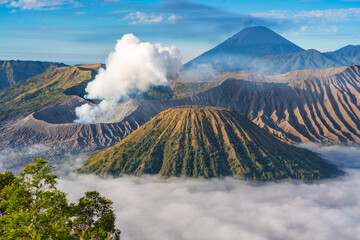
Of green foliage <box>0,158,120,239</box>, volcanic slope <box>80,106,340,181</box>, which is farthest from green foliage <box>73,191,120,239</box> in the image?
volcanic slope <box>80,106,340,181</box>

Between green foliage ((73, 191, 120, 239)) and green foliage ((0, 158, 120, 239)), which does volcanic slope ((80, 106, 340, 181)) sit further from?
green foliage ((0, 158, 120, 239))

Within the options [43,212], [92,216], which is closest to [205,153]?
[92,216]

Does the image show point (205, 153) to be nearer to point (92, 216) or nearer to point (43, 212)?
Result: point (92, 216)

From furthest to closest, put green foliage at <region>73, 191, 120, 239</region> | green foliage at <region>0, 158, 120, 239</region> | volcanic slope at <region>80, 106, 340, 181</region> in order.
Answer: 1. volcanic slope at <region>80, 106, 340, 181</region>
2. green foliage at <region>73, 191, 120, 239</region>
3. green foliage at <region>0, 158, 120, 239</region>

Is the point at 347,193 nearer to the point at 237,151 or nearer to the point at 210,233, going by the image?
the point at 237,151

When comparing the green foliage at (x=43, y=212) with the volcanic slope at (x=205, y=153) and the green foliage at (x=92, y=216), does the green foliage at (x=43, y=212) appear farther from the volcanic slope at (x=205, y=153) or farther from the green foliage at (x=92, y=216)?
the volcanic slope at (x=205, y=153)

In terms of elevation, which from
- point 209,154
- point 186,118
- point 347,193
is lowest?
point 347,193

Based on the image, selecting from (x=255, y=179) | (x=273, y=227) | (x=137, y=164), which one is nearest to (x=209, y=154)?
(x=255, y=179)
